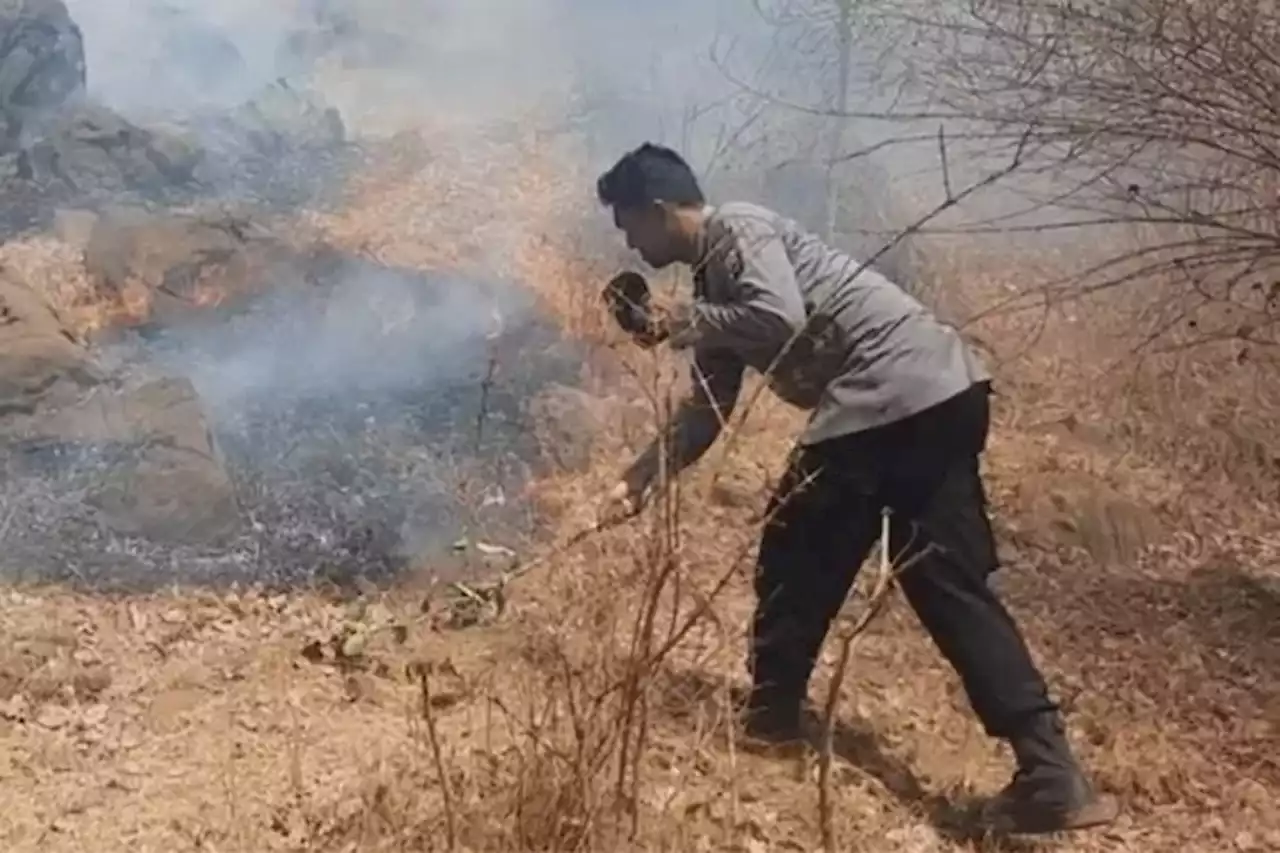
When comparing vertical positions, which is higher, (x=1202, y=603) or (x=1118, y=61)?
(x=1118, y=61)

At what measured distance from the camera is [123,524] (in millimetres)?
5230

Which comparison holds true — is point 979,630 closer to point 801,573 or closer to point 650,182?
point 801,573

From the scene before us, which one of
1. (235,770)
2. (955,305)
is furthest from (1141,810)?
(955,305)

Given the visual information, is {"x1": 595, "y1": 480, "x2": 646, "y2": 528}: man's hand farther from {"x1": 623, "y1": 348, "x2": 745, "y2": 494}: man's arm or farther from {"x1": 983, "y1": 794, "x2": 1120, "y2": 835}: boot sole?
{"x1": 983, "y1": 794, "x2": 1120, "y2": 835}: boot sole

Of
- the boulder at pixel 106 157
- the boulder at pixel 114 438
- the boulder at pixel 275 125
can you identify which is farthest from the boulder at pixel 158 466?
the boulder at pixel 275 125

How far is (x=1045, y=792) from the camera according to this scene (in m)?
3.76

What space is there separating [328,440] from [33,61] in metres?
6.63

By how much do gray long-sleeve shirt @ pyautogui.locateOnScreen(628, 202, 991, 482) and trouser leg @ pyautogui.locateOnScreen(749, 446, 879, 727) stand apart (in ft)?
0.54

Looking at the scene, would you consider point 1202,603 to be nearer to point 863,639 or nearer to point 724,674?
point 863,639

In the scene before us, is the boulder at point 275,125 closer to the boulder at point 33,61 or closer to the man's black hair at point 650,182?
the boulder at point 33,61

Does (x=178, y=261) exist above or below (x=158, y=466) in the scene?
above

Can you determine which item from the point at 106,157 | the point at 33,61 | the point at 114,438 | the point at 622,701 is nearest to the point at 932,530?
the point at 622,701

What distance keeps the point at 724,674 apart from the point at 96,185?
696cm

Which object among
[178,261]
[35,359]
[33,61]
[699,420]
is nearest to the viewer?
[699,420]
